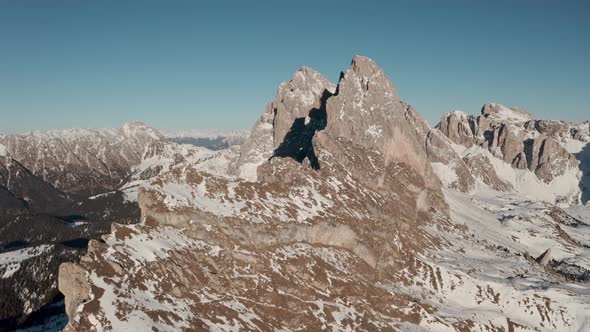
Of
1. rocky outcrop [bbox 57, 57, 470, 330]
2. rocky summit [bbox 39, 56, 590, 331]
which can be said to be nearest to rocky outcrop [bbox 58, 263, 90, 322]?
rocky summit [bbox 39, 56, 590, 331]

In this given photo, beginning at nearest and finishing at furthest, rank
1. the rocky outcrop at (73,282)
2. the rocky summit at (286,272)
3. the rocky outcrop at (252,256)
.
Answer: the rocky outcrop at (73,282), the rocky summit at (286,272), the rocky outcrop at (252,256)

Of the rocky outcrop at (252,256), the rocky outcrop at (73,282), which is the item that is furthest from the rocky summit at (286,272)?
the rocky outcrop at (252,256)

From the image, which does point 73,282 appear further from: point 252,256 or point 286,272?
point 286,272

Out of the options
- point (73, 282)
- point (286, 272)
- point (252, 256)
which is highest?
point (252, 256)

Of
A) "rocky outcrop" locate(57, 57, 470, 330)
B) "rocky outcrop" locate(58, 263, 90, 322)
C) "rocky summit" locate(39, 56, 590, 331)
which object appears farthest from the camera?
"rocky outcrop" locate(57, 57, 470, 330)

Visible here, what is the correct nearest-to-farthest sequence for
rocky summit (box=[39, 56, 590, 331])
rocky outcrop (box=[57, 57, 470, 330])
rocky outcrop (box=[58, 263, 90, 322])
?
rocky outcrop (box=[58, 263, 90, 322])
rocky summit (box=[39, 56, 590, 331])
rocky outcrop (box=[57, 57, 470, 330])

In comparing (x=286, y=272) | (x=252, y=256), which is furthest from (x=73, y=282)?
(x=286, y=272)

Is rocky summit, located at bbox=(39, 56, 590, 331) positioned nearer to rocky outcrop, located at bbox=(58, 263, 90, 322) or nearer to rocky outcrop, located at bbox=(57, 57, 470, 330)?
rocky outcrop, located at bbox=(58, 263, 90, 322)

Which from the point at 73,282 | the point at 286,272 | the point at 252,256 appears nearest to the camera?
the point at 73,282

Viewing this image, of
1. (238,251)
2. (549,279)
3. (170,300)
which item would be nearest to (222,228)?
(238,251)

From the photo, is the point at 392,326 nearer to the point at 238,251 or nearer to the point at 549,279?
the point at 238,251

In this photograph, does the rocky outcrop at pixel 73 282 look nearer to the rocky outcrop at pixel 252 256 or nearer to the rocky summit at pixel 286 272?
the rocky summit at pixel 286 272
